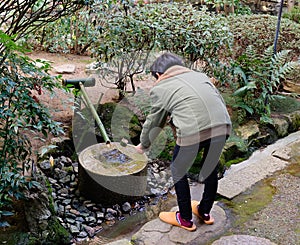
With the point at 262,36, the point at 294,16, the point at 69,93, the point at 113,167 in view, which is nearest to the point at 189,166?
the point at 113,167

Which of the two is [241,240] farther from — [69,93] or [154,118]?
[69,93]

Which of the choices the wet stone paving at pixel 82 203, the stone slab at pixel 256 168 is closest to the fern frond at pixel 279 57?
the stone slab at pixel 256 168

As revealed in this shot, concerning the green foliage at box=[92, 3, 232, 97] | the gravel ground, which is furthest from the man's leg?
the green foliage at box=[92, 3, 232, 97]

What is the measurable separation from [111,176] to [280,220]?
1.50 meters

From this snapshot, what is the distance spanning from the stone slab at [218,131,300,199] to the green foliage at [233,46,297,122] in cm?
43

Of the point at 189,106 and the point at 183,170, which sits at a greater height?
the point at 189,106

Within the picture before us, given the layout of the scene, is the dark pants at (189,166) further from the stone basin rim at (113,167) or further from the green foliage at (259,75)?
the green foliage at (259,75)

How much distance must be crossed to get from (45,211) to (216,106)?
5.06 feet

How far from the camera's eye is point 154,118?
260 centimetres

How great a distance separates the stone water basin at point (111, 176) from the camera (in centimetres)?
352

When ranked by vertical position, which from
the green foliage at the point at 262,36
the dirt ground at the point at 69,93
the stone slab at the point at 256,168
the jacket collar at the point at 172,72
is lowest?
the stone slab at the point at 256,168

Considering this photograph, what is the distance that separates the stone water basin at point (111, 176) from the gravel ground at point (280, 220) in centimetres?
109

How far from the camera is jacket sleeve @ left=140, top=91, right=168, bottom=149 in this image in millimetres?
2570

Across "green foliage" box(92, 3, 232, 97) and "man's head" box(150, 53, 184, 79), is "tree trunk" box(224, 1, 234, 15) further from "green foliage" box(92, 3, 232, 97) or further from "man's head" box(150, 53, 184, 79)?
"man's head" box(150, 53, 184, 79)
